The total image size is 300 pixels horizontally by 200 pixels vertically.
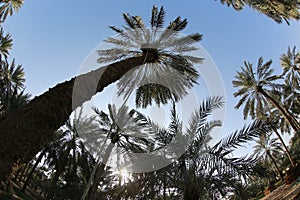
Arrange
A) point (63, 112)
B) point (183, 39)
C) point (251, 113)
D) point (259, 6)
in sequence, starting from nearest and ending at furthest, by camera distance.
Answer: point (63, 112), point (259, 6), point (183, 39), point (251, 113)

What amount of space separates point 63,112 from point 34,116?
2.01 ft

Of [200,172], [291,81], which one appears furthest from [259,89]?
[200,172]

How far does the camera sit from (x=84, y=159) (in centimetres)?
2441

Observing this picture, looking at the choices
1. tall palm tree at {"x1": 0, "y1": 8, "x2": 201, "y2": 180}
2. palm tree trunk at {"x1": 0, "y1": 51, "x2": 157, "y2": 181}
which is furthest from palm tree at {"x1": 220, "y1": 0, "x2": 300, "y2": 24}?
palm tree trunk at {"x1": 0, "y1": 51, "x2": 157, "y2": 181}

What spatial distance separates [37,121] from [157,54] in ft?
26.2

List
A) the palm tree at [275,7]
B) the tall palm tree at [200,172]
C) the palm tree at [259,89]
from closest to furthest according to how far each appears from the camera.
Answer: the tall palm tree at [200,172] → the palm tree at [275,7] → the palm tree at [259,89]

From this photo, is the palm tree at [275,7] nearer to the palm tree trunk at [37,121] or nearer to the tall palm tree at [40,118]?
the tall palm tree at [40,118]

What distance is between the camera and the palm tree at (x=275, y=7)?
1011 cm

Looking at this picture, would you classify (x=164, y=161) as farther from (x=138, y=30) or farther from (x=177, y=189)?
(x=138, y=30)

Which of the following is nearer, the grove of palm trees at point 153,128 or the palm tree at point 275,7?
the grove of palm trees at point 153,128

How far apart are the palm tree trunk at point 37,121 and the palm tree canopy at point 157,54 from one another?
21.2 feet

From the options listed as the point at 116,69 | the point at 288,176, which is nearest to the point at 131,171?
the point at 116,69

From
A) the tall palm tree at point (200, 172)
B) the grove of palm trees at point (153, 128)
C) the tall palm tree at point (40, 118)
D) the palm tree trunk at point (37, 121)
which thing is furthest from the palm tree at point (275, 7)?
the palm tree trunk at point (37, 121)

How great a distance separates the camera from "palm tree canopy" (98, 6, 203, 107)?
12523 mm
